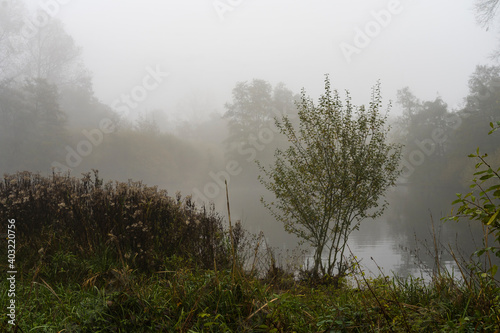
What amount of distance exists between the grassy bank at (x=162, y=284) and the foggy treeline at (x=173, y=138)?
1987 centimetres

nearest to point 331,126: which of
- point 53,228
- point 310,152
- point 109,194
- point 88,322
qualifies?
point 310,152

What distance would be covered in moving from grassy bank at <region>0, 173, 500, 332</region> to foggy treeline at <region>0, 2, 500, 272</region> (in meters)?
A: 19.9

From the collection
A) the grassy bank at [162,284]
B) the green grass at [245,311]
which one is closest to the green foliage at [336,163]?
the grassy bank at [162,284]

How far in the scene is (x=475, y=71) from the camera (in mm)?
41438

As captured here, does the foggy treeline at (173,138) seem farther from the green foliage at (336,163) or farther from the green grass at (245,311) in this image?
the green grass at (245,311)

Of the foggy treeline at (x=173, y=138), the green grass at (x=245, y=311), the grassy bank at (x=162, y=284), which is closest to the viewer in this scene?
the green grass at (x=245, y=311)

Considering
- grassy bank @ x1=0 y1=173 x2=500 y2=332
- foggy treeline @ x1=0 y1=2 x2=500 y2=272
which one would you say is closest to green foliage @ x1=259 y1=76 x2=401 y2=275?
grassy bank @ x1=0 y1=173 x2=500 y2=332

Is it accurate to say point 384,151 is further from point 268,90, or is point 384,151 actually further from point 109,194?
point 268,90

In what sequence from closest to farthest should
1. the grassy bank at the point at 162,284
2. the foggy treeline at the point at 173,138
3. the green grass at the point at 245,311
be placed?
the green grass at the point at 245,311 < the grassy bank at the point at 162,284 < the foggy treeline at the point at 173,138

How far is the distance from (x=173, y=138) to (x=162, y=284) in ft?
150

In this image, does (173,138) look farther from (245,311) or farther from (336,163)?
(245,311)

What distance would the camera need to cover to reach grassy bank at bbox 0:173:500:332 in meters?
3.10

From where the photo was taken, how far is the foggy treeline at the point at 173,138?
3322cm

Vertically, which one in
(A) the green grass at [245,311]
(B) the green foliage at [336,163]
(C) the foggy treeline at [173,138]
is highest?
(C) the foggy treeline at [173,138]
